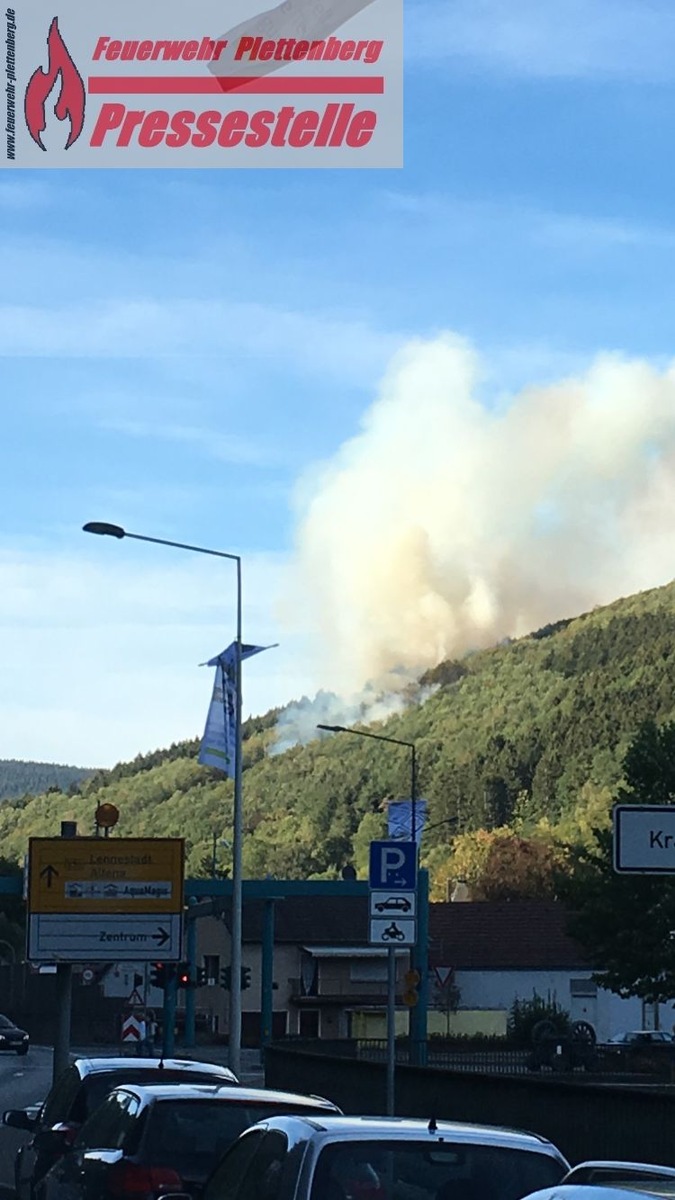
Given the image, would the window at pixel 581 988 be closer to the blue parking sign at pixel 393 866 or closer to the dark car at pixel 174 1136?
the blue parking sign at pixel 393 866

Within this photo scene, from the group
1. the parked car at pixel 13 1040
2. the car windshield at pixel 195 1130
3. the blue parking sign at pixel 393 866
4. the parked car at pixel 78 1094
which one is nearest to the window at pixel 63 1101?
the parked car at pixel 78 1094

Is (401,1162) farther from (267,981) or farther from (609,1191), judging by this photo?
(267,981)

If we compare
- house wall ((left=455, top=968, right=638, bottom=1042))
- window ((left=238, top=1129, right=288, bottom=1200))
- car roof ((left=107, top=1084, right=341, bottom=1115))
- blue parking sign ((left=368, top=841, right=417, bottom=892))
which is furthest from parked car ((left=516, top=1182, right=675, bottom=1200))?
house wall ((left=455, top=968, right=638, bottom=1042))

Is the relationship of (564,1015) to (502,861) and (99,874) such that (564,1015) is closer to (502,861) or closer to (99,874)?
(99,874)

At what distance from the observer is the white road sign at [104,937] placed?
36938 mm

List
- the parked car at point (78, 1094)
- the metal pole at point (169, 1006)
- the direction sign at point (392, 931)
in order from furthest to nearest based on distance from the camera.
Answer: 1. the metal pole at point (169, 1006)
2. the direction sign at point (392, 931)
3. the parked car at point (78, 1094)

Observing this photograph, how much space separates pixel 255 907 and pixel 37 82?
74942mm

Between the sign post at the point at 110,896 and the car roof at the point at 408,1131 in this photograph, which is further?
the sign post at the point at 110,896

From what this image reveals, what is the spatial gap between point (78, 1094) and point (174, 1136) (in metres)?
3.84

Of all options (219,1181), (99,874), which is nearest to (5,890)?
(99,874)

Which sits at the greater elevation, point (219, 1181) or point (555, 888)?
point (555, 888)

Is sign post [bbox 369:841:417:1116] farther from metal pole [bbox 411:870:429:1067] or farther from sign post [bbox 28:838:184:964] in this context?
metal pole [bbox 411:870:429:1067]

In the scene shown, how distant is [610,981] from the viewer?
224 ft

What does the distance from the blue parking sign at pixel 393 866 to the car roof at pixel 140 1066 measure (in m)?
5.92
